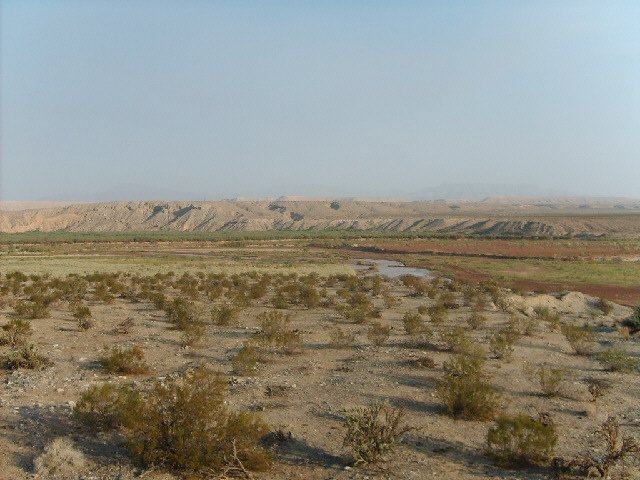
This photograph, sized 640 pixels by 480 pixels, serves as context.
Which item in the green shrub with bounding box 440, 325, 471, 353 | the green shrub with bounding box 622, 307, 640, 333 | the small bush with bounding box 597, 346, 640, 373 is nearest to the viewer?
the small bush with bounding box 597, 346, 640, 373

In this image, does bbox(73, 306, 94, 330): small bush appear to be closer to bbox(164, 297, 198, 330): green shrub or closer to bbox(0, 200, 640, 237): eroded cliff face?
bbox(164, 297, 198, 330): green shrub

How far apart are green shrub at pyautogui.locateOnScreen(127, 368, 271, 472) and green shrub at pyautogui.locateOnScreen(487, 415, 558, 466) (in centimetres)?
351

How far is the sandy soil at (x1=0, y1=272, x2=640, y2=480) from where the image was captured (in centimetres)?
679

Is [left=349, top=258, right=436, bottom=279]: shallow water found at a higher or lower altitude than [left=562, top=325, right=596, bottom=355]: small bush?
lower

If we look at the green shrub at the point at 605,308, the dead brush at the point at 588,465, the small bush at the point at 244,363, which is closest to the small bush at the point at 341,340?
the small bush at the point at 244,363

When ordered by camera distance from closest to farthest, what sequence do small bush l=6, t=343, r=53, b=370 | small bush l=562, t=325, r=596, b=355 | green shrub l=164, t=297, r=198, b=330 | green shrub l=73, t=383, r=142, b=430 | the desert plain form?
the desert plain, green shrub l=73, t=383, r=142, b=430, small bush l=6, t=343, r=53, b=370, small bush l=562, t=325, r=596, b=355, green shrub l=164, t=297, r=198, b=330

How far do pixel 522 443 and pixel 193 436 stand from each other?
4883 millimetres

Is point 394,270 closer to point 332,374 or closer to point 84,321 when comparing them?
point 84,321

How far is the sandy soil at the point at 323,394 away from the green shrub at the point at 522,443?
181 millimetres

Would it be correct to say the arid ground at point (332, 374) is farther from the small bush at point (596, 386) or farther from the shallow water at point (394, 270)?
the shallow water at point (394, 270)

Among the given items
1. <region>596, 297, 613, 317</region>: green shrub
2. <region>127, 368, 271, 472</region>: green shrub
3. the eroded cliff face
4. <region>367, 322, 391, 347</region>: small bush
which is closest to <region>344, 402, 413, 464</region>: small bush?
<region>127, 368, 271, 472</region>: green shrub

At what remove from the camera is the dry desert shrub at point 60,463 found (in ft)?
20.7

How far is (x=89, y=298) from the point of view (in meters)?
23.5

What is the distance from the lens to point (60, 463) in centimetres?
647
